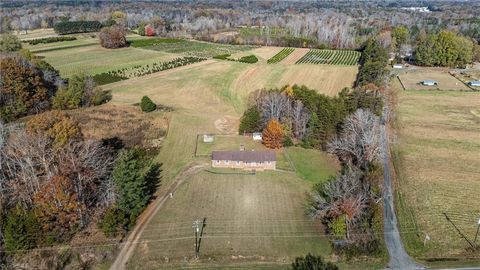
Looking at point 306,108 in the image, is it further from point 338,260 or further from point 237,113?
point 338,260

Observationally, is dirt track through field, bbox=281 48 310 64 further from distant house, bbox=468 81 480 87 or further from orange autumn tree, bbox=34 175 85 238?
orange autumn tree, bbox=34 175 85 238

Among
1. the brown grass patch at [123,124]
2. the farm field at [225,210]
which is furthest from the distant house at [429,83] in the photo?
the brown grass patch at [123,124]

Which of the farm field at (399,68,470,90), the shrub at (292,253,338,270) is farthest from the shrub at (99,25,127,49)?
the shrub at (292,253,338,270)

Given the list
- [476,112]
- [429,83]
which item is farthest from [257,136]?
[429,83]

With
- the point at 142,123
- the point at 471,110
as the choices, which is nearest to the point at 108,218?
the point at 142,123

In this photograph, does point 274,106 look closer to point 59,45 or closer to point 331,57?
point 331,57
